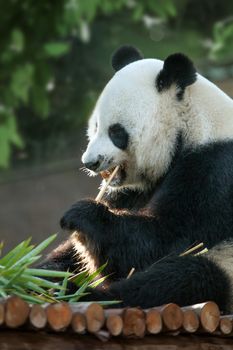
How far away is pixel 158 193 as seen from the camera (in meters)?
5.76

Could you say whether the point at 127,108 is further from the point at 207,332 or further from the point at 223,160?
the point at 207,332

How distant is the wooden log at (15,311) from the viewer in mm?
4113

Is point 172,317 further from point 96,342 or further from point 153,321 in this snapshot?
point 96,342

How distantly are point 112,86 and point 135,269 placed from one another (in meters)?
1.10

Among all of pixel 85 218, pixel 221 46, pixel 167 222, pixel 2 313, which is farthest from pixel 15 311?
pixel 221 46

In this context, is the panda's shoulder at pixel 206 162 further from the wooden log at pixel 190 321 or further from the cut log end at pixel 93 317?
the cut log end at pixel 93 317

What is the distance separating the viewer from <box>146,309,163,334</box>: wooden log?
14.7 ft

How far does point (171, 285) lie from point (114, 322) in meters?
0.92

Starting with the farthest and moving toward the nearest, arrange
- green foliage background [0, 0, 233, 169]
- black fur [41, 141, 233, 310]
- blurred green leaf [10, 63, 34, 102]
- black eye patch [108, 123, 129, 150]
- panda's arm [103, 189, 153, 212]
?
green foliage background [0, 0, 233, 169]
blurred green leaf [10, 63, 34, 102]
panda's arm [103, 189, 153, 212]
black eye patch [108, 123, 129, 150]
black fur [41, 141, 233, 310]

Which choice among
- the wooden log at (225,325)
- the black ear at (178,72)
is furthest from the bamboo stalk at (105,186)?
the wooden log at (225,325)

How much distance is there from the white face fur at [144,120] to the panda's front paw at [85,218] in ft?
1.07

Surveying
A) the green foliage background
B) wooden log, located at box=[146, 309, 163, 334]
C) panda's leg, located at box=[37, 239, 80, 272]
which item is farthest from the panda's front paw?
the green foliage background

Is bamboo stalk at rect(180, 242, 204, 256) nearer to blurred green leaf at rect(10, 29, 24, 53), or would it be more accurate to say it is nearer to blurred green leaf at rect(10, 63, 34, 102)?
blurred green leaf at rect(10, 29, 24, 53)

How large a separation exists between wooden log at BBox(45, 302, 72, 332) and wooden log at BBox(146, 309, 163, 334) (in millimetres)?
382
